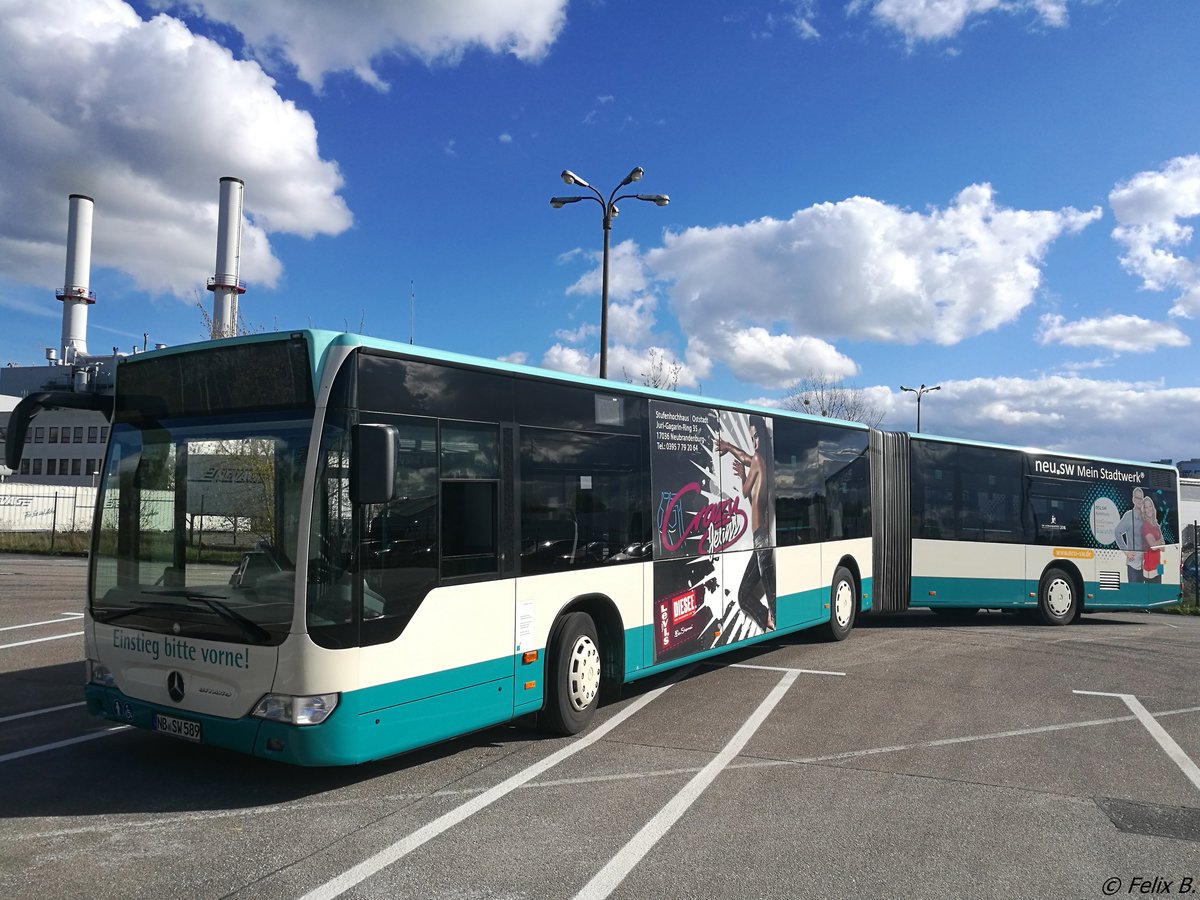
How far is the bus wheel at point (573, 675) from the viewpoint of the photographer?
6.98 metres

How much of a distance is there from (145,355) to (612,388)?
12.3 feet

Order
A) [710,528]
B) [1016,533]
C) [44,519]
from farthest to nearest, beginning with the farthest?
1. [44,519]
2. [1016,533]
3. [710,528]

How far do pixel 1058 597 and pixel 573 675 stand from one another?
11337 mm

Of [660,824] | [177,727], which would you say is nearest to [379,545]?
[177,727]

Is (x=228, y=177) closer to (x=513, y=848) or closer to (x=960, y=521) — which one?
(x=960, y=521)

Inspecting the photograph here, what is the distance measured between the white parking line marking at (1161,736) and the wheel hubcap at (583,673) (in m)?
4.42

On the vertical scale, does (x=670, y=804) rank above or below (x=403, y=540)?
below

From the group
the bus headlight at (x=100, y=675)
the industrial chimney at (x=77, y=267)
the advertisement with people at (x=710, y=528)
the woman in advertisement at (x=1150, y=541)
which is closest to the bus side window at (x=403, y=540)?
the bus headlight at (x=100, y=675)

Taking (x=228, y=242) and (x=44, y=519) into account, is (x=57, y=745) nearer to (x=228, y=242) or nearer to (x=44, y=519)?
(x=44, y=519)

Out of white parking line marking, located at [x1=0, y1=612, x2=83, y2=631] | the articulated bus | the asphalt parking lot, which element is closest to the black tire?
the asphalt parking lot

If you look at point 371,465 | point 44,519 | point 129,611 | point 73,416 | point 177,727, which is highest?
point 73,416

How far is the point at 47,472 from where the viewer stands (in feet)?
234

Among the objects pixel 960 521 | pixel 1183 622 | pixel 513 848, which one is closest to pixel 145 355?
pixel 513 848

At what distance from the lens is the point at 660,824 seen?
5.13m
